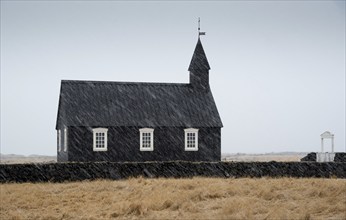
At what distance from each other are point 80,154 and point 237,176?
1498 cm

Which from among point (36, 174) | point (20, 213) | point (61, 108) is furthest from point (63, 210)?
point (61, 108)

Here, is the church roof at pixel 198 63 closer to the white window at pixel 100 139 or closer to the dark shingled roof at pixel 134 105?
the dark shingled roof at pixel 134 105

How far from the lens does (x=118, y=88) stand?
50.8 meters

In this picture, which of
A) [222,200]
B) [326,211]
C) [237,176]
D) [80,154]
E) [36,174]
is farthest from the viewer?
[80,154]

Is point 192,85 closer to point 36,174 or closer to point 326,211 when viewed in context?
point 36,174

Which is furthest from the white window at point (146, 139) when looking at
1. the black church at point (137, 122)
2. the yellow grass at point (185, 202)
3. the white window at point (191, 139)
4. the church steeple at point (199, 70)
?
the yellow grass at point (185, 202)

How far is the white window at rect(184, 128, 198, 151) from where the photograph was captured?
158 feet

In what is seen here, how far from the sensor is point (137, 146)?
47062mm

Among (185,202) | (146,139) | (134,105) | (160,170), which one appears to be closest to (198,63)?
(134,105)

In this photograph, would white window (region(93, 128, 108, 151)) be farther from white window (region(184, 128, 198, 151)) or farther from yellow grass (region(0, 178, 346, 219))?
yellow grass (region(0, 178, 346, 219))

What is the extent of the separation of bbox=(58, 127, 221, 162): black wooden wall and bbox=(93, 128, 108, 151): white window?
0.93ft

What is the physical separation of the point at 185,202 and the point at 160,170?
14.3 meters

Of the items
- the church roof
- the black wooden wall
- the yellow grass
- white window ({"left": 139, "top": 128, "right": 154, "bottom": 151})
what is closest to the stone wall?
the yellow grass

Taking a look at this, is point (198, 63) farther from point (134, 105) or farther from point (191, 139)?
point (191, 139)
